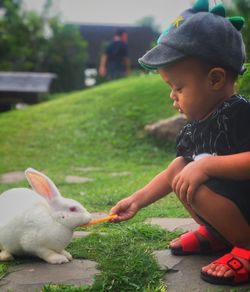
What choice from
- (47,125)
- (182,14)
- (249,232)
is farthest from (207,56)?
(47,125)

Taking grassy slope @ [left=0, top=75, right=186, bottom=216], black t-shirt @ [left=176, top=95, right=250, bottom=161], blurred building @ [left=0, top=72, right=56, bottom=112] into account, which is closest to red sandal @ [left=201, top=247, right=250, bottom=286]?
black t-shirt @ [left=176, top=95, right=250, bottom=161]

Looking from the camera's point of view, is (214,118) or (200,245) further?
(200,245)

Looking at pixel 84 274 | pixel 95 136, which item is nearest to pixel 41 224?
pixel 84 274

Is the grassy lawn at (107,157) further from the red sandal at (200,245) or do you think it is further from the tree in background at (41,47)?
the tree in background at (41,47)

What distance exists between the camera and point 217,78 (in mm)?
2129

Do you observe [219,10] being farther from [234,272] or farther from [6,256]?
[6,256]

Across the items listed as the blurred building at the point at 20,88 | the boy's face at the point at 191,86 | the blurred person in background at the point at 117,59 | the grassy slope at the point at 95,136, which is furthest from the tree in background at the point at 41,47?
the boy's face at the point at 191,86

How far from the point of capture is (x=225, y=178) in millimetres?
2023

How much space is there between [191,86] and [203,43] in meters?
0.18

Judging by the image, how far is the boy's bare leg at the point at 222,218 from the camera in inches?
79.9

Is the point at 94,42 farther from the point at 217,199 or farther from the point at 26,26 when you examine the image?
the point at 217,199

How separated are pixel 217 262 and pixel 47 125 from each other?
698 centimetres

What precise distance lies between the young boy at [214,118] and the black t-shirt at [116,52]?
35.1ft

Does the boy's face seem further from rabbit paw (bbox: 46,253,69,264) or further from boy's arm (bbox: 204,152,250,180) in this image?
rabbit paw (bbox: 46,253,69,264)
